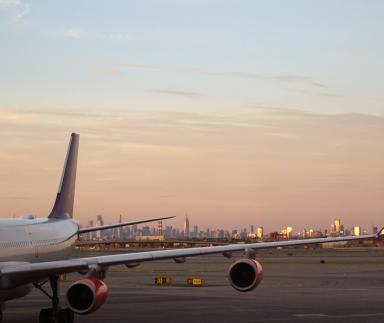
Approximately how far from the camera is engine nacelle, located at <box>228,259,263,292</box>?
85.6ft

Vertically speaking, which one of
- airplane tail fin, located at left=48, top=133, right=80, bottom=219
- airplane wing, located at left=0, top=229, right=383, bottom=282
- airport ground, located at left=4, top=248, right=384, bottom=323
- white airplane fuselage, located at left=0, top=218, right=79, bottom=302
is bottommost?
airport ground, located at left=4, top=248, right=384, bottom=323

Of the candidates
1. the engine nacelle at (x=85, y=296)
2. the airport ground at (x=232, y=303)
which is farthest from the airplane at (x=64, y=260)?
the airport ground at (x=232, y=303)

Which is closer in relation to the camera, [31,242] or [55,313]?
[55,313]

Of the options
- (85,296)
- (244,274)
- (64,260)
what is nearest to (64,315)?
(64,260)

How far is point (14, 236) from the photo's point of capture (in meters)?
27.0

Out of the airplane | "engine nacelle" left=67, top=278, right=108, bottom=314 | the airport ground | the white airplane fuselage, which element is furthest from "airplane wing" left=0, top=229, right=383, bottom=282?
the airport ground

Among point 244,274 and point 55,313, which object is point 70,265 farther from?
point 244,274

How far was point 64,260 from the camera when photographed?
2659 centimetres

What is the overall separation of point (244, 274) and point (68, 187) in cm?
933

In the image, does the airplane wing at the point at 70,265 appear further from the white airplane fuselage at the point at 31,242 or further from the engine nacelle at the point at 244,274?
the engine nacelle at the point at 244,274

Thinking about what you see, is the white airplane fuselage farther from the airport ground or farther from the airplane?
the airport ground

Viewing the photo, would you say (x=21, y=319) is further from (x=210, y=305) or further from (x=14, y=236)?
(x=210, y=305)

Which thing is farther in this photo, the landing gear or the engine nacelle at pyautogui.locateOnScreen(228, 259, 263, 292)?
the landing gear

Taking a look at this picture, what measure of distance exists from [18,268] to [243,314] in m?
8.85
